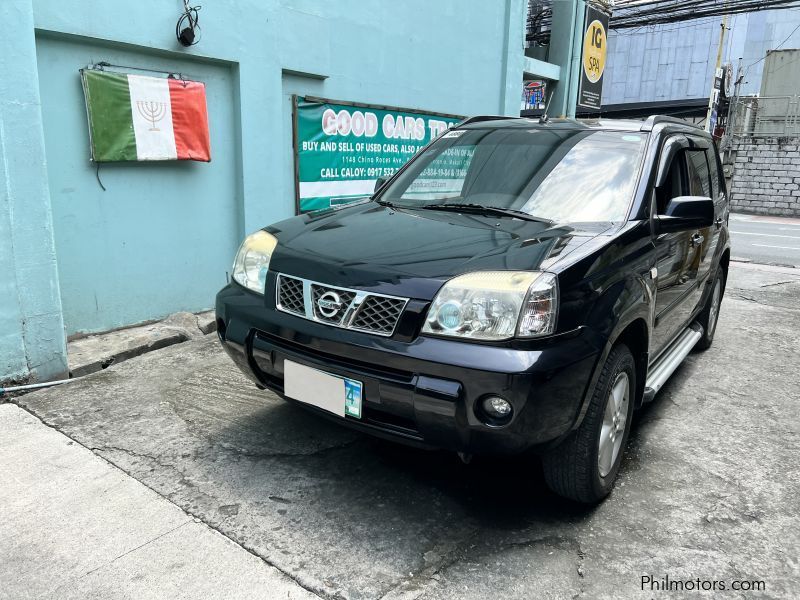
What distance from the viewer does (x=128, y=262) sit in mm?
5004

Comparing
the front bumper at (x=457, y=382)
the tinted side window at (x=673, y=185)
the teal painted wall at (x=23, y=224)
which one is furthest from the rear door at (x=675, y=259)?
the teal painted wall at (x=23, y=224)

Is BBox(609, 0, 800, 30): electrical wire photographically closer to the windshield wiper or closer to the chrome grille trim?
the windshield wiper

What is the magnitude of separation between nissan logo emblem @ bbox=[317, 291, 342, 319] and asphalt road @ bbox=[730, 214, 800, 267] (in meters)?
10.2

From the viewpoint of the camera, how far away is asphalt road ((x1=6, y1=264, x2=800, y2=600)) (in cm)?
226

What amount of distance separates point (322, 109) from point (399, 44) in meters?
1.50

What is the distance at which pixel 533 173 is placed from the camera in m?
3.26

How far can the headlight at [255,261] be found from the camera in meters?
2.89

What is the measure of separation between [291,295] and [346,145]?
175 inches

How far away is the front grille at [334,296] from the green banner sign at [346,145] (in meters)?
3.93

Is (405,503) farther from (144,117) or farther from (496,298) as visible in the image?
(144,117)

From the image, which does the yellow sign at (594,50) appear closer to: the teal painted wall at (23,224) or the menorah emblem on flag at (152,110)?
the menorah emblem on flag at (152,110)

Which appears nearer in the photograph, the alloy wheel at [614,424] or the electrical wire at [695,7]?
the alloy wheel at [614,424]

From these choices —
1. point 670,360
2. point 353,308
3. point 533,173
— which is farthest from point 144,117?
point 670,360

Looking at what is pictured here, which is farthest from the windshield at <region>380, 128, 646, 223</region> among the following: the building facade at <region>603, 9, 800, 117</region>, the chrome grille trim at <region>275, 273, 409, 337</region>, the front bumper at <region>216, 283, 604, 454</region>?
the building facade at <region>603, 9, 800, 117</region>
